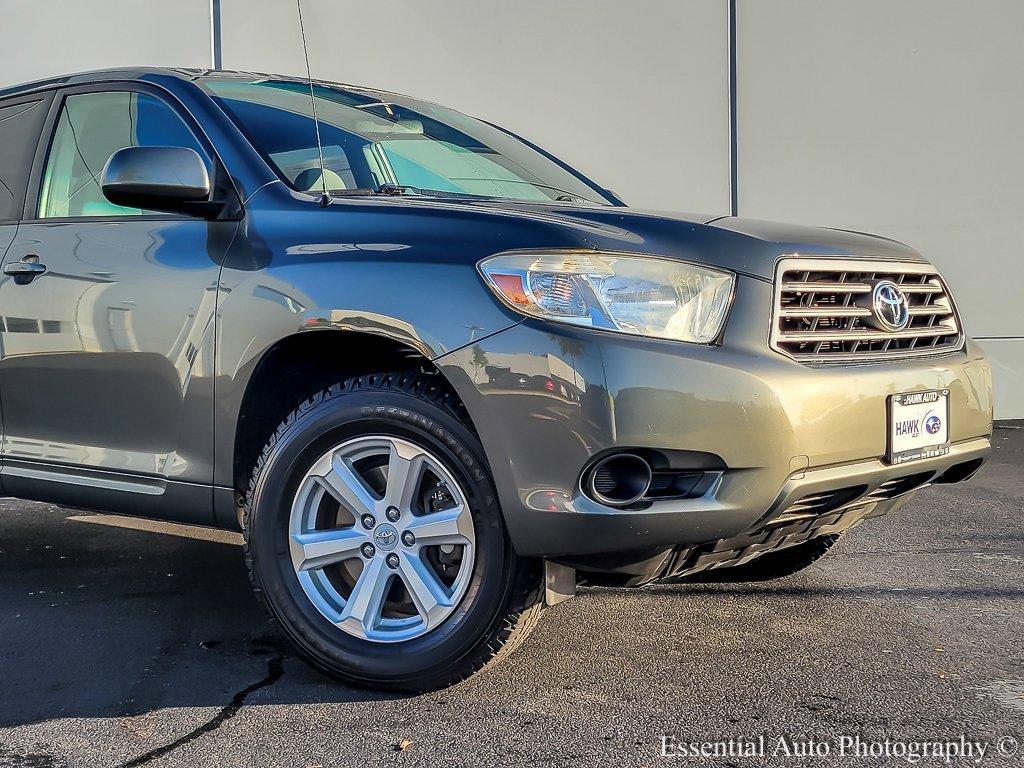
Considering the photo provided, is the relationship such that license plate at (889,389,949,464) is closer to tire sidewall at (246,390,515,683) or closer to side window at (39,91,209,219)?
tire sidewall at (246,390,515,683)

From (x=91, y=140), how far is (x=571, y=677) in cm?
→ 240

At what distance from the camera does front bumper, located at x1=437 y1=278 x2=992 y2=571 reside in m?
2.46

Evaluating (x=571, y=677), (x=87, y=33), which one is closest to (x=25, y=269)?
(x=571, y=677)

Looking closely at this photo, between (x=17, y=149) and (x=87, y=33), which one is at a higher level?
(x=87, y=33)

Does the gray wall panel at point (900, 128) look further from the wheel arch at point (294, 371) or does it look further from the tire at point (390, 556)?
the tire at point (390, 556)

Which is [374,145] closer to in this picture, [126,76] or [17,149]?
[126,76]

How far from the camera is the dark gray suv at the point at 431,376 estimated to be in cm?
252

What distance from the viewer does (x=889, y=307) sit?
9.73ft

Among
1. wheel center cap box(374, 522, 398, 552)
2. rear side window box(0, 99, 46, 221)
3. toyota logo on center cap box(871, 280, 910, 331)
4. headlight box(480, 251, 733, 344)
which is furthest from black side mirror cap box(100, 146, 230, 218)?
toyota logo on center cap box(871, 280, 910, 331)

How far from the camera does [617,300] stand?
2.54 m

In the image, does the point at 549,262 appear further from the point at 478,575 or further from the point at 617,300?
the point at 478,575

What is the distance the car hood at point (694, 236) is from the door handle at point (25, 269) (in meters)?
1.46

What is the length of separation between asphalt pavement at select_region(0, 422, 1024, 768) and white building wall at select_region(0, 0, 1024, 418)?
13.0ft

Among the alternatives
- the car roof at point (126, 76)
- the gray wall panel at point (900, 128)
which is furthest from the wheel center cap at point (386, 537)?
the gray wall panel at point (900, 128)
